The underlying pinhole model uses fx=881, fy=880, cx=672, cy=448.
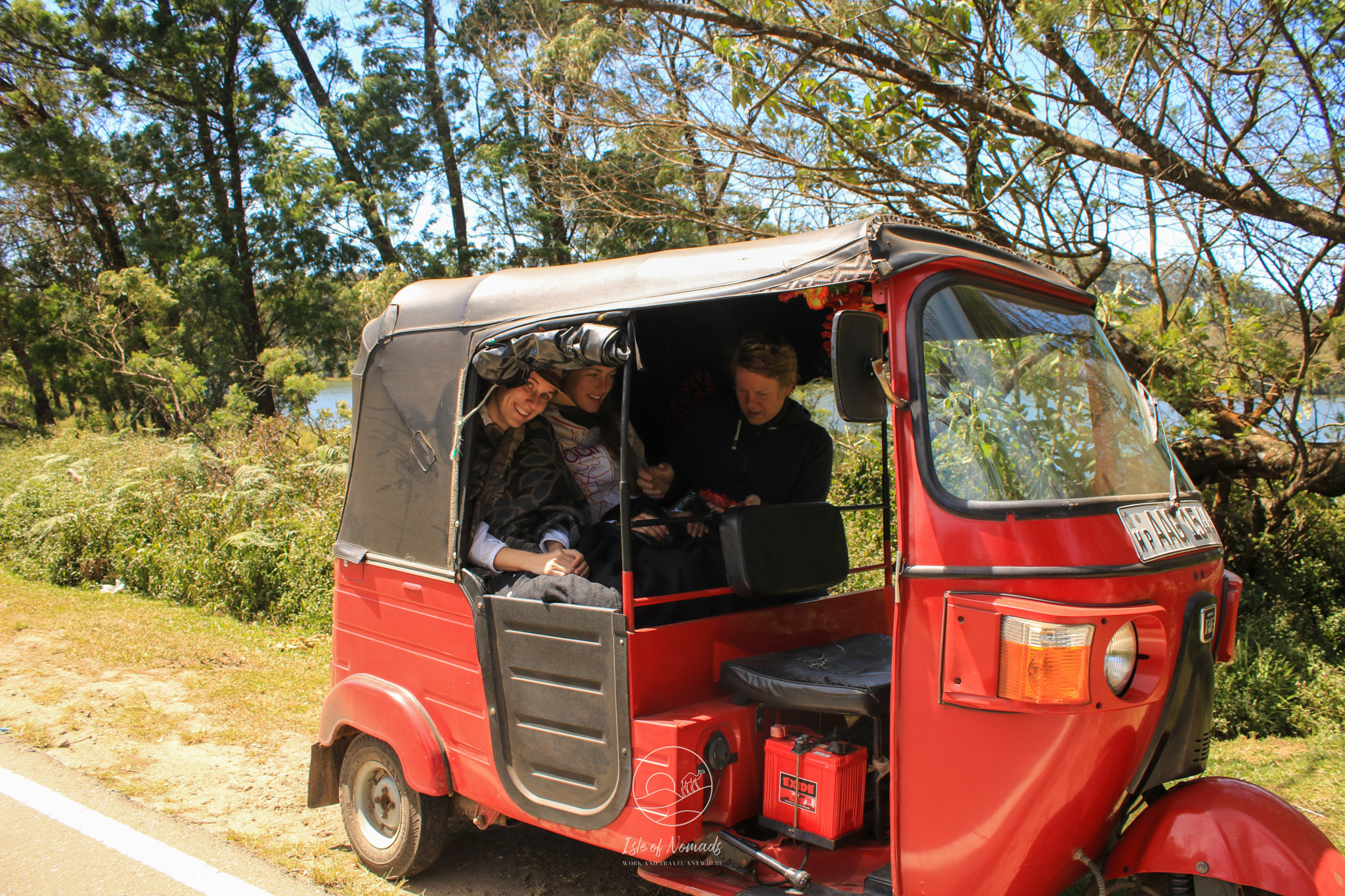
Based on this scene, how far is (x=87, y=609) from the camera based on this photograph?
336 inches

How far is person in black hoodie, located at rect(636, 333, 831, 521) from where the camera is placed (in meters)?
4.00

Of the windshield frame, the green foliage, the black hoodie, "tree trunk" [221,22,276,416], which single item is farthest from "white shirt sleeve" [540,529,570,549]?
"tree trunk" [221,22,276,416]

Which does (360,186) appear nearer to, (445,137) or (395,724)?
(445,137)

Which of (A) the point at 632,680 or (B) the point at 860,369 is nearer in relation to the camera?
(B) the point at 860,369

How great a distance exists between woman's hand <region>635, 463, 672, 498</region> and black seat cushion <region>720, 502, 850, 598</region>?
36.5 inches

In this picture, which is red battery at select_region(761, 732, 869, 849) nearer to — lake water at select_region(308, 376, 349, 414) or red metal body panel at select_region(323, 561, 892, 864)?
red metal body panel at select_region(323, 561, 892, 864)

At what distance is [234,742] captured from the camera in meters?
5.38

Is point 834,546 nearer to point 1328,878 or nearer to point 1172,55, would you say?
point 1328,878

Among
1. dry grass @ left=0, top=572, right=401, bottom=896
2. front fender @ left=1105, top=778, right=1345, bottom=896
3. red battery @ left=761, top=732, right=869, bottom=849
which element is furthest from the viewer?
dry grass @ left=0, top=572, right=401, bottom=896

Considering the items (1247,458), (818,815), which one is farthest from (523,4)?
(818,815)

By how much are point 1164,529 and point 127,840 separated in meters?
4.50

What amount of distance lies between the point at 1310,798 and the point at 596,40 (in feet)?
27.6

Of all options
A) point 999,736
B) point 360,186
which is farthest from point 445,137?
point 999,736

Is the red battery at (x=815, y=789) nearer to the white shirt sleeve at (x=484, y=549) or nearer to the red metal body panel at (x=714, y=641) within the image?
the red metal body panel at (x=714, y=641)
